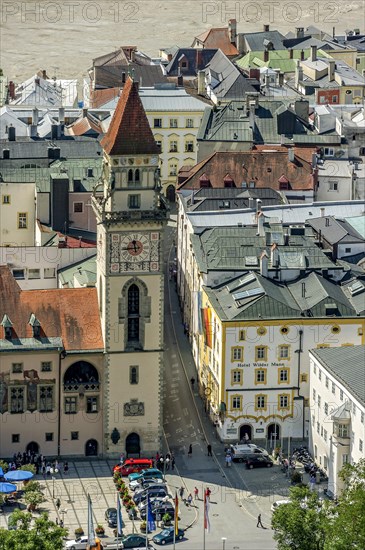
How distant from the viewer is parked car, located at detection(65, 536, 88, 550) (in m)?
155

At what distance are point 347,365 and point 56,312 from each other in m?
23.6

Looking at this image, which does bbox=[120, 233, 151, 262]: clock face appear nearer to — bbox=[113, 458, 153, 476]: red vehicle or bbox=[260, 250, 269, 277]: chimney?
bbox=[260, 250, 269, 277]: chimney

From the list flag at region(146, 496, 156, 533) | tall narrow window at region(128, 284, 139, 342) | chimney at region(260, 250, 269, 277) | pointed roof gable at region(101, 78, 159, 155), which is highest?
pointed roof gable at region(101, 78, 159, 155)

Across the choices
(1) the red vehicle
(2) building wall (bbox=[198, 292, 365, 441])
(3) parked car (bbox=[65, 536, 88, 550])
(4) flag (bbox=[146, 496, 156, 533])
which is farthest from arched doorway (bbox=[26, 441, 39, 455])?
(3) parked car (bbox=[65, 536, 88, 550])

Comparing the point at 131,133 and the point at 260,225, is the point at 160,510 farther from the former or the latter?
the point at 260,225

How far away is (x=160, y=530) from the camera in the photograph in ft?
529

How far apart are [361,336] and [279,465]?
1308cm

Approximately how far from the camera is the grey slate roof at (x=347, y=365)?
167 metres

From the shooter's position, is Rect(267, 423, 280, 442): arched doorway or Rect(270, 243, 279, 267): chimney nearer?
Rect(267, 423, 280, 442): arched doorway

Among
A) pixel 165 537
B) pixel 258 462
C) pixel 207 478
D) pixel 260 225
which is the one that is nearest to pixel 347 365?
pixel 258 462

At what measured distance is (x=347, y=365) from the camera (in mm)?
170875

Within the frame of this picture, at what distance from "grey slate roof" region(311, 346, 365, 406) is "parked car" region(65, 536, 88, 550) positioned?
23558 mm

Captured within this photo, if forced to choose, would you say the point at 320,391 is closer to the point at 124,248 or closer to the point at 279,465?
the point at 279,465

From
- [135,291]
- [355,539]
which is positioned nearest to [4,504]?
[135,291]
